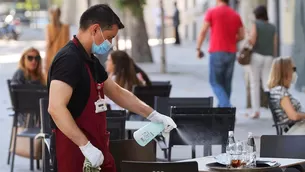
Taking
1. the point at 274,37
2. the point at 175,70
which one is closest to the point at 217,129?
the point at 274,37

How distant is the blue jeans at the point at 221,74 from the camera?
44.7ft

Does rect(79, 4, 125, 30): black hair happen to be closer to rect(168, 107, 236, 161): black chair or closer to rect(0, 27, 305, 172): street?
rect(168, 107, 236, 161): black chair

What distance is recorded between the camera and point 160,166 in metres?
5.86

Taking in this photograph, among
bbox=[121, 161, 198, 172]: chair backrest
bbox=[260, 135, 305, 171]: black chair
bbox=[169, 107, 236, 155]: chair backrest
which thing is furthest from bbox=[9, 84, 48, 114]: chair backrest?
bbox=[121, 161, 198, 172]: chair backrest

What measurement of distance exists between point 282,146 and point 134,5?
56.9ft

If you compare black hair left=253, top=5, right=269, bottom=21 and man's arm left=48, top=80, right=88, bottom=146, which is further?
black hair left=253, top=5, right=269, bottom=21

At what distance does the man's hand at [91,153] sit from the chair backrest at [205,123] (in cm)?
297

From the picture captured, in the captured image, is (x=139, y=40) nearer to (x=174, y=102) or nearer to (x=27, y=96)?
(x=27, y=96)

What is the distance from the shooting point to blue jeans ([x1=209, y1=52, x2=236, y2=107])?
13609 mm

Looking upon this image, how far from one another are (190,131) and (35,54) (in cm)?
307

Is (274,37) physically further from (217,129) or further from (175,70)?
(175,70)

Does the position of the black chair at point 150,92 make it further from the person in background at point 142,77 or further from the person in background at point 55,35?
the person in background at point 55,35

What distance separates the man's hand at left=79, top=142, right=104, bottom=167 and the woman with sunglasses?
18.0 ft

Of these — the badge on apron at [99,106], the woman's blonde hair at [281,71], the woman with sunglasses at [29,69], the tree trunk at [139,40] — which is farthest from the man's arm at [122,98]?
the tree trunk at [139,40]
